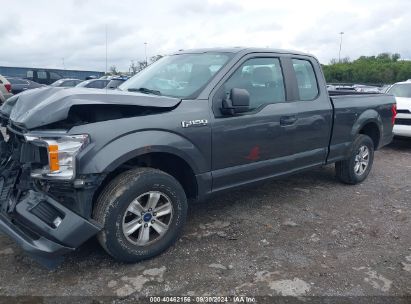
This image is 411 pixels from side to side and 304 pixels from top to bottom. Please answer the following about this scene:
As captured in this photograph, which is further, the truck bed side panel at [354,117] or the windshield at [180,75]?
the truck bed side panel at [354,117]

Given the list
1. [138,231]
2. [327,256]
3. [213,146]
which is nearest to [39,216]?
[138,231]

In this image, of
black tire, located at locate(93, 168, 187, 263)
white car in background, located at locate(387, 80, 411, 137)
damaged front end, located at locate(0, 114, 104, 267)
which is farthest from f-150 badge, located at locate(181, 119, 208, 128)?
white car in background, located at locate(387, 80, 411, 137)

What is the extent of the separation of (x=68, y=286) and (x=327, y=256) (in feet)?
7.27

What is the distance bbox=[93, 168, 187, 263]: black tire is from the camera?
2941 millimetres

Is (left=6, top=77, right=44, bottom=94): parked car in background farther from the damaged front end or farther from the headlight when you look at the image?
the headlight

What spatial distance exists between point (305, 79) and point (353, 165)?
163 centimetres

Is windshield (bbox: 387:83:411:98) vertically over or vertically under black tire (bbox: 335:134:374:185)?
over

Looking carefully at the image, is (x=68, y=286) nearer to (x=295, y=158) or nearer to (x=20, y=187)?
(x=20, y=187)

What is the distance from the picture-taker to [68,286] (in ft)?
9.42

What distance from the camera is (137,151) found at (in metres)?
3.04

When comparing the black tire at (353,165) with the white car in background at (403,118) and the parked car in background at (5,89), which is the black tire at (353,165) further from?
the parked car in background at (5,89)

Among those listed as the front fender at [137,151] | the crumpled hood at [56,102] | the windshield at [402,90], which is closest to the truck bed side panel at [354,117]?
the front fender at [137,151]

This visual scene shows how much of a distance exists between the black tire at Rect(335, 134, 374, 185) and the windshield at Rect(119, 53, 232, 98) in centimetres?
260

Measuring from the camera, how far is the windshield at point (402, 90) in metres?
9.21
